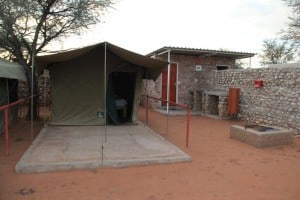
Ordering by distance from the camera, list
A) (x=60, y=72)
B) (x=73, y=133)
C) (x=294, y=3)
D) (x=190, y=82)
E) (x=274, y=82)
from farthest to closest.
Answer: (x=190, y=82), (x=294, y=3), (x=274, y=82), (x=60, y=72), (x=73, y=133)

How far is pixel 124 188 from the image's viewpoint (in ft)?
14.4

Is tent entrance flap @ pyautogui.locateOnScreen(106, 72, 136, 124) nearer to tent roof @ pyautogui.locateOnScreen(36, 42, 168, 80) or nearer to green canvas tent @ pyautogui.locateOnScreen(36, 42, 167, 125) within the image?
green canvas tent @ pyautogui.locateOnScreen(36, 42, 167, 125)

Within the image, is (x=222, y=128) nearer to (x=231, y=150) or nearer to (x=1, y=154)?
(x=231, y=150)

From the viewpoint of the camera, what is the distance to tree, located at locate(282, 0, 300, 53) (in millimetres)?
11463

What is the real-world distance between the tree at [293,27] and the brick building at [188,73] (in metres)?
1.88

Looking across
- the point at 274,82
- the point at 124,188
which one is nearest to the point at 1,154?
→ the point at 124,188

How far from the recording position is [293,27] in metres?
12.8

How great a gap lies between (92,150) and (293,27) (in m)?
10.6

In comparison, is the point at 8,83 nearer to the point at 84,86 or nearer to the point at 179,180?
the point at 84,86

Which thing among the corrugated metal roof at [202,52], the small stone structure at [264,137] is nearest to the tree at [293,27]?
the corrugated metal roof at [202,52]

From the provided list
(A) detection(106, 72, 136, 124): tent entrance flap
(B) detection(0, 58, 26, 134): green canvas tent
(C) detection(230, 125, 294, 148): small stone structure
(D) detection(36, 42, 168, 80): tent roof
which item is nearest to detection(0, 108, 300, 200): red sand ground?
(C) detection(230, 125, 294, 148): small stone structure

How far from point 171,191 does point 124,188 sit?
0.68 m

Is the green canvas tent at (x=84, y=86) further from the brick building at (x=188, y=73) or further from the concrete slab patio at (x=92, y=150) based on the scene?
the brick building at (x=188, y=73)

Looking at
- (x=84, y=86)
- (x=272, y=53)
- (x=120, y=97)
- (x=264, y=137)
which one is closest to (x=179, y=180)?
(x=264, y=137)
